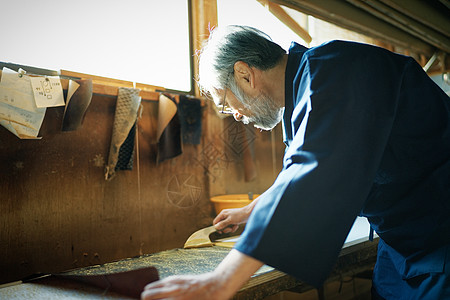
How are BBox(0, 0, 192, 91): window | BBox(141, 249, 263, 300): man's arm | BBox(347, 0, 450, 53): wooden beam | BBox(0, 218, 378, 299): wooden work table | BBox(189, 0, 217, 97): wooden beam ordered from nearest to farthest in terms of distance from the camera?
1. BBox(141, 249, 263, 300): man's arm
2. BBox(0, 218, 378, 299): wooden work table
3. BBox(0, 0, 192, 91): window
4. BBox(347, 0, 450, 53): wooden beam
5. BBox(189, 0, 217, 97): wooden beam

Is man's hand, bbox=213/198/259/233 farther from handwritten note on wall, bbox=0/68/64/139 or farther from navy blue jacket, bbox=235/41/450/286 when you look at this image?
handwritten note on wall, bbox=0/68/64/139

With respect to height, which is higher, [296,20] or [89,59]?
[296,20]

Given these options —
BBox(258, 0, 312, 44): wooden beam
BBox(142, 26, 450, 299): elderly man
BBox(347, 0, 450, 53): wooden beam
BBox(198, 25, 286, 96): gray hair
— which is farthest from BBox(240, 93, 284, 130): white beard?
BBox(258, 0, 312, 44): wooden beam

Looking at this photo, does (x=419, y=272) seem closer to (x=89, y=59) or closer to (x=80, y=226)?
(x=80, y=226)

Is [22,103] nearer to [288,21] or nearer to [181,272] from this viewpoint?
[181,272]

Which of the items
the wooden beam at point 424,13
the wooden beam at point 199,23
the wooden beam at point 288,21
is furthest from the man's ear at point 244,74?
the wooden beam at point 288,21

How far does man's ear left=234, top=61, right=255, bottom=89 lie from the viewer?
4.22 ft

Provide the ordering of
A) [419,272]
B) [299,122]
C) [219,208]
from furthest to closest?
[219,208] → [419,272] → [299,122]

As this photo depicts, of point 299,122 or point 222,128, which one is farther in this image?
point 222,128

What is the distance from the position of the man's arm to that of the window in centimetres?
139

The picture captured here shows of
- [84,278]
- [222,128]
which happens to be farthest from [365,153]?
[222,128]

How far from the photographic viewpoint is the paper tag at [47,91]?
145 cm

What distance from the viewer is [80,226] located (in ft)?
5.29

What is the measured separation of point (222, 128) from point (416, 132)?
145 centimetres
